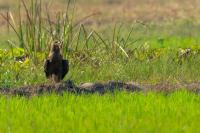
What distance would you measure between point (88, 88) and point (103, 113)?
6.97 feet

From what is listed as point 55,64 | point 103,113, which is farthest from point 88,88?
point 103,113

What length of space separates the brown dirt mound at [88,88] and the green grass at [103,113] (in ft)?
2.04

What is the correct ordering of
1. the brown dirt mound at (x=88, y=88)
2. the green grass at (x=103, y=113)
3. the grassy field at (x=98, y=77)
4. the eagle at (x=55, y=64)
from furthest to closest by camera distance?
the eagle at (x=55, y=64) < the brown dirt mound at (x=88, y=88) < the grassy field at (x=98, y=77) < the green grass at (x=103, y=113)

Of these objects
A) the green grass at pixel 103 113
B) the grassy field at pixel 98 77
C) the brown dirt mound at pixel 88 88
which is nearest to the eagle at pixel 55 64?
the brown dirt mound at pixel 88 88

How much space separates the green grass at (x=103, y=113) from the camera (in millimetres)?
6559

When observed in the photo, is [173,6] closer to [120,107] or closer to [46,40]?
[46,40]

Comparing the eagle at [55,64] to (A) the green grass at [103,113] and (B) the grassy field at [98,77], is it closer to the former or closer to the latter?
(B) the grassy field at [98,77]

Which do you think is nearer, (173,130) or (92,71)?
(173,130)

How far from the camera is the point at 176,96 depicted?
845cm

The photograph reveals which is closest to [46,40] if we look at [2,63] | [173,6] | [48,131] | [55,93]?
[2,63]

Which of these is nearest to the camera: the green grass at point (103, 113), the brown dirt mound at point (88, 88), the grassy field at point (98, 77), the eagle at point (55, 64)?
the green grass at point (103, 113)

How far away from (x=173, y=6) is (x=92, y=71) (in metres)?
16.6

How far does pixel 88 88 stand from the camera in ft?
31.0

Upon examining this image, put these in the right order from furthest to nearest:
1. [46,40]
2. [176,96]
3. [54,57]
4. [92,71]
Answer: [46,40] < [92,71] < [54,57] < [176,96]
